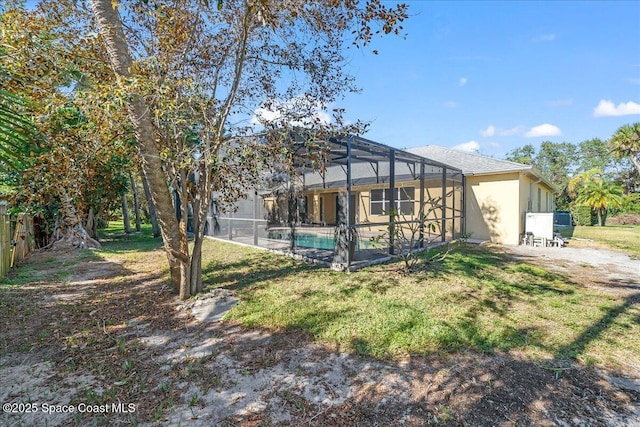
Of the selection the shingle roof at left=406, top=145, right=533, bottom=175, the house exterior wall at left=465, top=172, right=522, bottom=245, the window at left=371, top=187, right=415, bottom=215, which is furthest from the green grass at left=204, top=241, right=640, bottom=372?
the window at left=371, top=187, right=415, bottom=215

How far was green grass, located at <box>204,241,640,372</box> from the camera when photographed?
3.74 meters

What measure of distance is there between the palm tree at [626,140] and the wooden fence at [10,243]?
101 ft

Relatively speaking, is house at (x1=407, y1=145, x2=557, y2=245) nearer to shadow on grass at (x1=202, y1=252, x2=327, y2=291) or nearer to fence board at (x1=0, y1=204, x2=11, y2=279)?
shadow on grass at (x1=202, y1=252, x2=327, y2=291)

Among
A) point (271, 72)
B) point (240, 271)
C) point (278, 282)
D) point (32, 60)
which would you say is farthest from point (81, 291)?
point (271, 72)

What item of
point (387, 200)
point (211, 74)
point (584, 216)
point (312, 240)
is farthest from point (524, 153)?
point (211, 74)

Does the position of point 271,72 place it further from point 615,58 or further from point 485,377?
point 615,58

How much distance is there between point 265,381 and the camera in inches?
121

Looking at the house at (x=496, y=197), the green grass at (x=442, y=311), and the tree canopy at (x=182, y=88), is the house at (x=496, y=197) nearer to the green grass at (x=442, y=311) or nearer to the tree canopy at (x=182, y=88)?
the green grass at (x=442, y=311)

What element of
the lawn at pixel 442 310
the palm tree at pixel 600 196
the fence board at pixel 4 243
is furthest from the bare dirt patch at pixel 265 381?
the palm tree at pixel 600 196

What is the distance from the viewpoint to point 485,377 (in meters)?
3.08

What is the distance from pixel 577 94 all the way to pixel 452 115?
8258 millimetres

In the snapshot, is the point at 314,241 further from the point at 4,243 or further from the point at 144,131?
the point at 4,243

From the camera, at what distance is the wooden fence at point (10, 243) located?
22.5ft

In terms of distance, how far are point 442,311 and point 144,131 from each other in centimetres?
514
